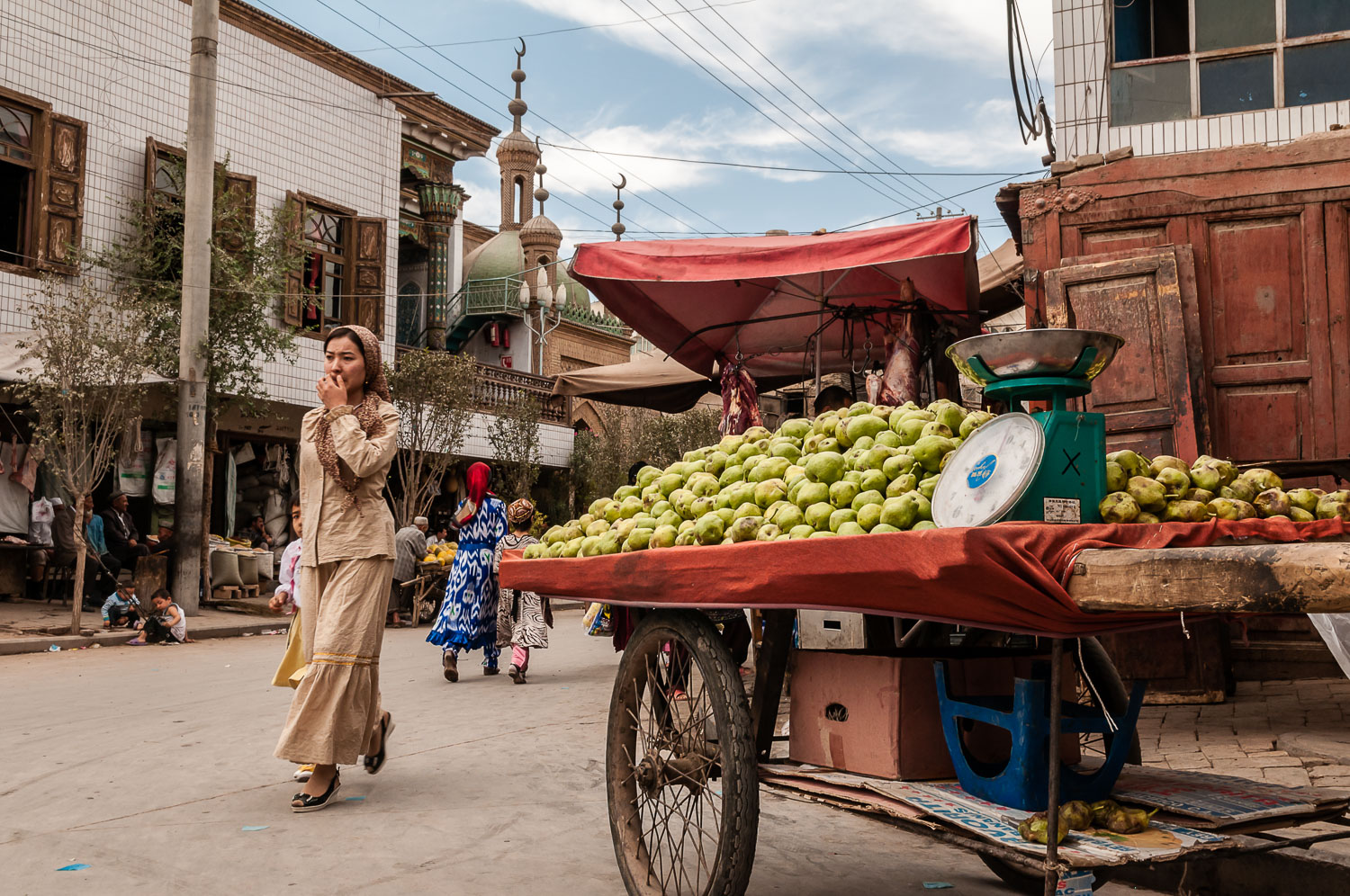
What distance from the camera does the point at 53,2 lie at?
55.7 feet

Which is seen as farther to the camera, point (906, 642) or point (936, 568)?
point (906, 642)

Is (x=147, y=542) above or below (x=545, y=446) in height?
below

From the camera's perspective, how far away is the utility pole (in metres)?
15.5

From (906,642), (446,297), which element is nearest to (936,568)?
(906,642)

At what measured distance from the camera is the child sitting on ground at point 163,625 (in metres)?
13.6

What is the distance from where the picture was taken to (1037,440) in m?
2.65

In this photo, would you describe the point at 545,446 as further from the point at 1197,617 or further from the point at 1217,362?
the point at 1197,617

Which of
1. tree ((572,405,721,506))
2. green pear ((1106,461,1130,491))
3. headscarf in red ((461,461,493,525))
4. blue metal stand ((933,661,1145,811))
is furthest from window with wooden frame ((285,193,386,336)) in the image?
green pear ((1106,461,1130,491))

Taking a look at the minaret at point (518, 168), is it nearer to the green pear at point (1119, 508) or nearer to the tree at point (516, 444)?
the tree at point (516, 444)

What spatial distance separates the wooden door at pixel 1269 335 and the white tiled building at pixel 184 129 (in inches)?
601

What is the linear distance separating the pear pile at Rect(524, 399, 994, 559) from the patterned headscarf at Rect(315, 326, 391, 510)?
1281 mm

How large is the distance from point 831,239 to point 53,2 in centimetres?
1537

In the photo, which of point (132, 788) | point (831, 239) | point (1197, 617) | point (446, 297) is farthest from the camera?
point (446, 297)

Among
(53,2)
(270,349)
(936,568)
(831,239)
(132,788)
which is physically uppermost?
(53,2)
